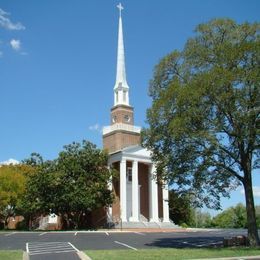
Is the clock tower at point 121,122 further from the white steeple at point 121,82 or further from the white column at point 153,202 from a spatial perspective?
the white column at point 153,202

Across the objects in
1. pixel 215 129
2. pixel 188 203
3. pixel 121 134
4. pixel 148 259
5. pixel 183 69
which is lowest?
pixel 148 259

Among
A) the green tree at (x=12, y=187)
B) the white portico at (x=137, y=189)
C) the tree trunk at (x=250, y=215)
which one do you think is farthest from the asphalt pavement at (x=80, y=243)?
the white portico at (x=137, y=189)

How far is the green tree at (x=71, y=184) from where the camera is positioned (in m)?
46.9

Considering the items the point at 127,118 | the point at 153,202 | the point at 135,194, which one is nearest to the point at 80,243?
the point at 135,194

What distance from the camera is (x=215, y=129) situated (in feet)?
73.5

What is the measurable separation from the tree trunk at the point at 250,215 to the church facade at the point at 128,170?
2831cm

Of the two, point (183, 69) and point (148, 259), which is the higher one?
point (183, 69)

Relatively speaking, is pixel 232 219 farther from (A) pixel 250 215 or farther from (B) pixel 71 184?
(A) pixel 250 215

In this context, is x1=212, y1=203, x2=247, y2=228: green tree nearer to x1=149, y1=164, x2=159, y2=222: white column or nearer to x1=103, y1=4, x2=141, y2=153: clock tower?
x1=149, y1=164, x2=159, y2=222: white column

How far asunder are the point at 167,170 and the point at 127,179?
1278 inches

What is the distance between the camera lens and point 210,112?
2270 centimetres

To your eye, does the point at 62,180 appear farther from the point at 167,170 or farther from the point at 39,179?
the point at 167,170

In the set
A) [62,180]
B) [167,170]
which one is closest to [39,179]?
[62,180]

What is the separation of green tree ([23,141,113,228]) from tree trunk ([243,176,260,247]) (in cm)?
2562
